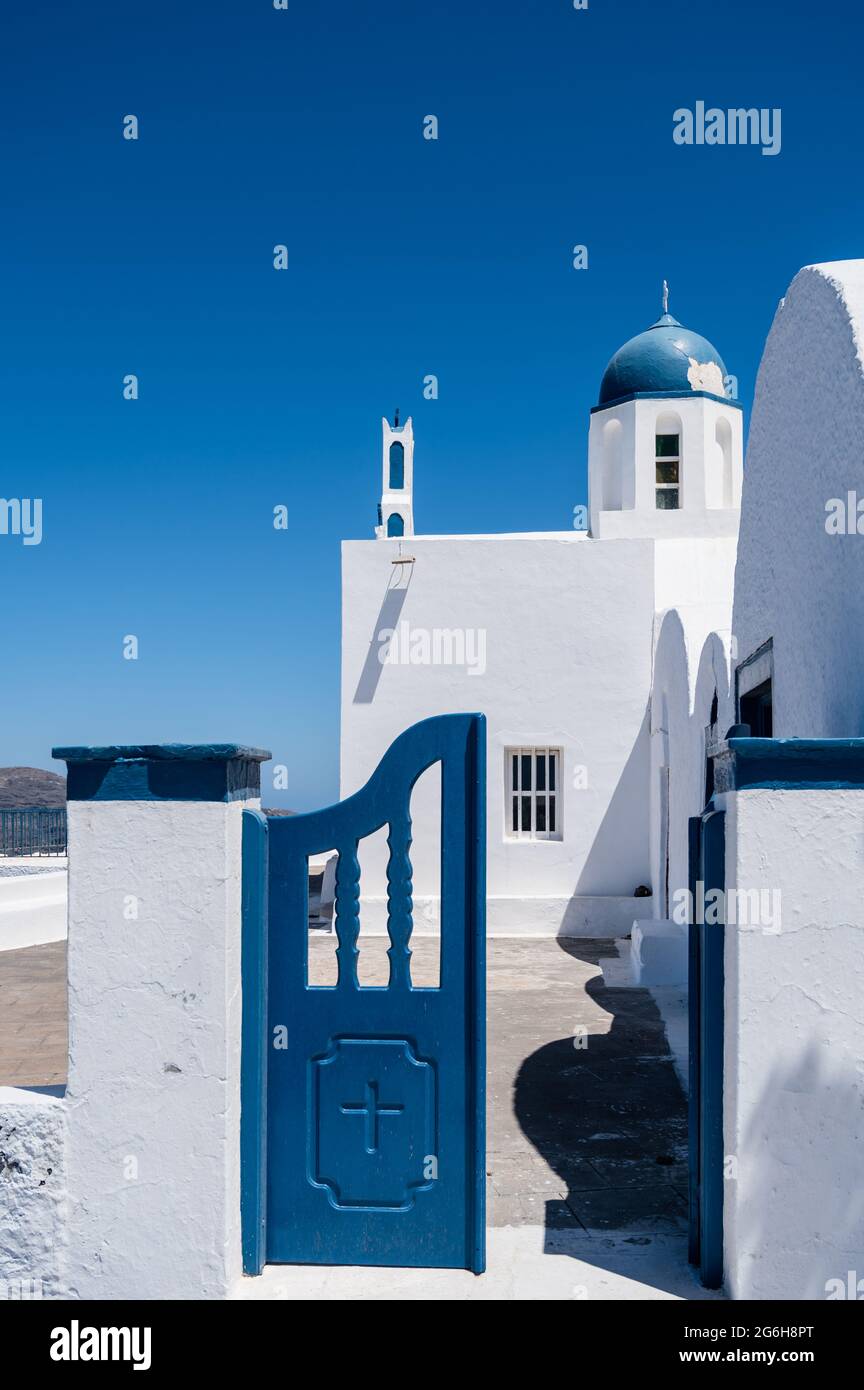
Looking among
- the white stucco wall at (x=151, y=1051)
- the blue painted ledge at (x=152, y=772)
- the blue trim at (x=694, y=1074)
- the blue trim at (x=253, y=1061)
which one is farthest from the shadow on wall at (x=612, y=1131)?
the blue painted ledge at (x=152, y=772)

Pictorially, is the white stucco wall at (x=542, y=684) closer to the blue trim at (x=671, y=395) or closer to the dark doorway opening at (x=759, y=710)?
the blue trim at (x=671, y=395)

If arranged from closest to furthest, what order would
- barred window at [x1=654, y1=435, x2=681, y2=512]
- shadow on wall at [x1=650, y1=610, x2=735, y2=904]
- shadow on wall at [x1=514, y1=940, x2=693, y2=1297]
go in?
shadow on wall at [x1=514, y1=940, x2=693, y2=1297], shadow on wall at [x1=650, y1=610, x2=735, y2=904], barred window at [x1=654, y1=435, x2=681, y2=512]

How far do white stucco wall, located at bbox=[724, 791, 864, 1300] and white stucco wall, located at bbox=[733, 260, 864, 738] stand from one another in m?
1.33

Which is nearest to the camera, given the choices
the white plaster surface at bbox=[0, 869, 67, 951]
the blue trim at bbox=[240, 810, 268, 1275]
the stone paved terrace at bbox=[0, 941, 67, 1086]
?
the blue trim at bbox=[240, 810, 268, 1275]

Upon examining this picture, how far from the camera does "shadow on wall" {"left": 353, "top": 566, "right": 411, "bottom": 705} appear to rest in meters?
14.4

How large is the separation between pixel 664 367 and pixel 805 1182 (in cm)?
1479

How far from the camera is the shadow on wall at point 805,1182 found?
3354 mm

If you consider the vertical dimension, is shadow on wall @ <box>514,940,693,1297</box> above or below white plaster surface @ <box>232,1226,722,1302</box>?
below

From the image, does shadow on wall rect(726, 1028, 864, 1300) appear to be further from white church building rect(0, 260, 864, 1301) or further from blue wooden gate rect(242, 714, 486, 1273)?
blue wooden gate rect(242, 714, 486, 1273)

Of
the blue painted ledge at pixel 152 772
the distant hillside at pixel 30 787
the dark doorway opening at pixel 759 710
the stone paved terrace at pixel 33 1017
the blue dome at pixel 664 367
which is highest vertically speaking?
the blue dome at pixel 664 367

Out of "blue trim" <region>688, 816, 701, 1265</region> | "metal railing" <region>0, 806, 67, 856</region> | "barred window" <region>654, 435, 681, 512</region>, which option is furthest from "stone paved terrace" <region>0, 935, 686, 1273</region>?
"barred window" <region>654, 435, 681, 512</region>

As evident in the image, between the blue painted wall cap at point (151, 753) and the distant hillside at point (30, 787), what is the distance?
56.4 feet

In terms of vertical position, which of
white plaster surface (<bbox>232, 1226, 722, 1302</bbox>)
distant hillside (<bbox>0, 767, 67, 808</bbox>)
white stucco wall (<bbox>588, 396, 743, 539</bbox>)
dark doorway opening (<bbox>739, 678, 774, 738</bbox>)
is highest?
white stucco wall (<bbox>588, 396, 743, 539</bbox>)

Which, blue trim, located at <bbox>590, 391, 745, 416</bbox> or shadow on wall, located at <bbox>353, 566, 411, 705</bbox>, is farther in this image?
blue trim, located at <bbox>590, 391, 745, 416</bbox>
